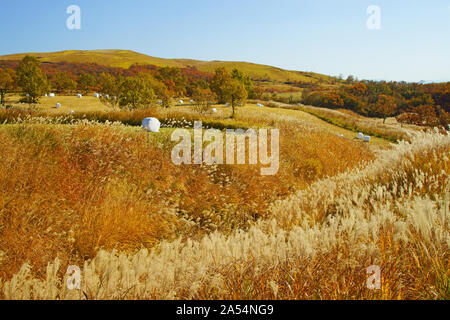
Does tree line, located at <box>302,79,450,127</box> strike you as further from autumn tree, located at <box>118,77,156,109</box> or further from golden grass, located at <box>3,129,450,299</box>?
golden grass, located at <box>3,129,450,299</box>

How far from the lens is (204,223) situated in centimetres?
579

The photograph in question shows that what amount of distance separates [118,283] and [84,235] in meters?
2.29

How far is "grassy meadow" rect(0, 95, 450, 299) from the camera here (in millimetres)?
1967

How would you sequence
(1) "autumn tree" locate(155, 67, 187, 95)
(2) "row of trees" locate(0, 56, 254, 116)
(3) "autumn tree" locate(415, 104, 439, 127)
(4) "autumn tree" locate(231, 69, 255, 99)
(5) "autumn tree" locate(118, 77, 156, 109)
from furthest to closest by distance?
1. (1) "autumn tree" locate(155, 67, 187, 95)
2. (4) "autumn tree" locate(231, 69, 255, 99)
3. (3) "autumn tree" locate(415, 104, 439, 127)
4. (2) "row of trees" locate(0, 56, 254, 116)
5. (5) "autumn tree" locate(118, 77, 156, 109)

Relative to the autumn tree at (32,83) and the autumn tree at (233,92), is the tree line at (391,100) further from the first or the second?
the autumn tree at (32,83)

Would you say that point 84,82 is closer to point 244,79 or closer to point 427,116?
point 244,79

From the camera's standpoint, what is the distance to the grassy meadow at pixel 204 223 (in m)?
1.97

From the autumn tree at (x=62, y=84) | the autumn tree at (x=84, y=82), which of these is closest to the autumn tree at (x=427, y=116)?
the autumn tree at (x=84, y=82)

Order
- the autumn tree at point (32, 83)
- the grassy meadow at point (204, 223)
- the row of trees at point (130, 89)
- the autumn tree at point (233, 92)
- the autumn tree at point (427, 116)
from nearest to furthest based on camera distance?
the grassy meadow at point (204, 223) < the row of trees at point (130, 89) < the autumn tree at point (233, 92) < the autumn tree at point (427, 116) < the autumn tree at point (32, 83)

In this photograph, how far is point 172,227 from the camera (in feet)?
16.6

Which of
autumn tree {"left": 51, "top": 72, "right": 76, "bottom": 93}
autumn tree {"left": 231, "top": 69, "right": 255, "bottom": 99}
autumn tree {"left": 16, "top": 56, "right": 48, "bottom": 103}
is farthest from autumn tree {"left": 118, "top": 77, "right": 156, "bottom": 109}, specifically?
autumn tree {"left": 51, "top": 72, "right": 76, "bottom": 93}

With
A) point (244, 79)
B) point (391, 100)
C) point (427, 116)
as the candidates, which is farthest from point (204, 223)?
point (244, 79)
